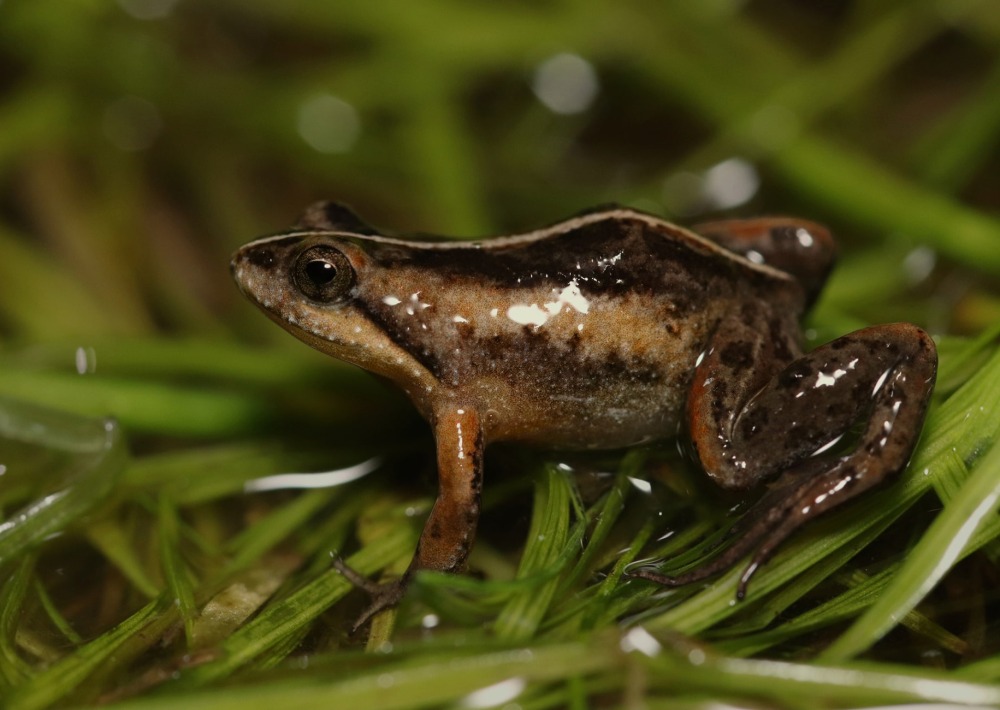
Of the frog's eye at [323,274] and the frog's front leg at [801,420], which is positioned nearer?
the frog's front leg at [801,420]

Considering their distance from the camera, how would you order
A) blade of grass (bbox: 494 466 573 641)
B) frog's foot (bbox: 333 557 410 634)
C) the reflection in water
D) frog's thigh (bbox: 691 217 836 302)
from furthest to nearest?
the reflection in water < frog's thigh (bbox: 691 217 836 302) < frog's foot (bbox: 333 557 410 634) < blade of grass (bbox: 494 466 573 641)

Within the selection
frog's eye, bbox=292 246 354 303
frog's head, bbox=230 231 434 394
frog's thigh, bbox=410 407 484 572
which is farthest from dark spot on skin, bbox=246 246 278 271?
frog's thigh, bbox=410 407 484 572

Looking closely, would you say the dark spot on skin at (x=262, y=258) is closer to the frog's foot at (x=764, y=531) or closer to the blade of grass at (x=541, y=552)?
the blade of grass at (x=541, y=552)

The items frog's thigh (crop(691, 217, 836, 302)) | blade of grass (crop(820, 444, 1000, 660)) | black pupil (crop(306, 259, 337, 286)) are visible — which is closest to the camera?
blade of grass (crop(820, 444, 1000, 660))

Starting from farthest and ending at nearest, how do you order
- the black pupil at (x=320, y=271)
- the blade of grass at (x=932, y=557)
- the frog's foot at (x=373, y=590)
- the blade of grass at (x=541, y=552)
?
the black pupil at (x=320, y=271)
the frog's foot at (x=373, y=590)
the blade of grass at (x=541, y=552)
the blade of grass at (x=932, y=557)

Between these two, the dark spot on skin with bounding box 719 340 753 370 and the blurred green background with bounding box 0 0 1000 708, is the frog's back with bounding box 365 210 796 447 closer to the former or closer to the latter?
the dark spot on skin with bounding box 719 340 753 370

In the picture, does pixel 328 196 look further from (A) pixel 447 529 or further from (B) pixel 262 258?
(A) pixel 447 529

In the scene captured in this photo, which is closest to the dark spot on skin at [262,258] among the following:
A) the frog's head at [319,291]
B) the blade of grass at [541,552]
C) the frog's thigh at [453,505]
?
the frog's head at [319,291]

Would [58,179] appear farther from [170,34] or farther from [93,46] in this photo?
[170,34]

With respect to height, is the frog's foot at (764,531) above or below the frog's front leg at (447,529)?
above

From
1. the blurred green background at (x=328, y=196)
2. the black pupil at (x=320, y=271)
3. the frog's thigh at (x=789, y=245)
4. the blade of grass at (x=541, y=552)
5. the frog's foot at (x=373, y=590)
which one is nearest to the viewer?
the blade of grass at (x=541, y=552)
